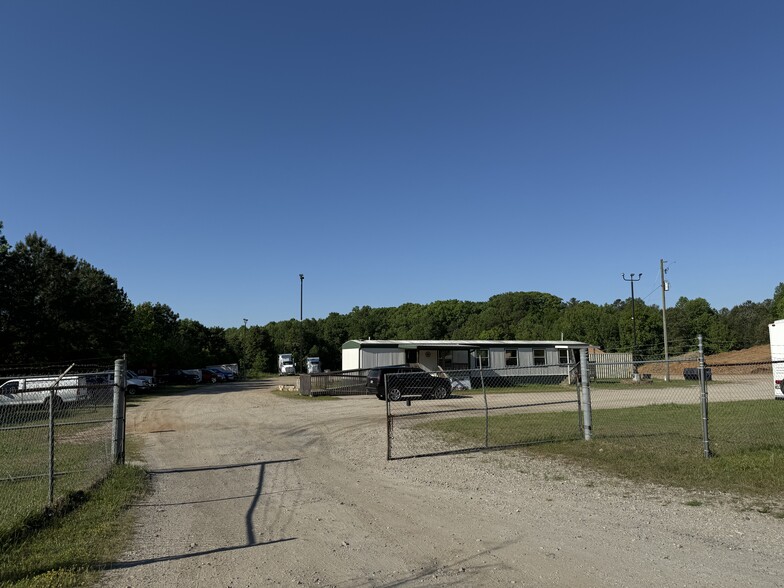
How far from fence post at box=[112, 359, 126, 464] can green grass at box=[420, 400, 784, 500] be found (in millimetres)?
6951

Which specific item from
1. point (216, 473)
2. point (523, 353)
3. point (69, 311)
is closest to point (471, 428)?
point (216, 473)

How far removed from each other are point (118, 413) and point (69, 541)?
4.57 m

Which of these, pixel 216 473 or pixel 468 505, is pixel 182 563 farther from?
pixel 216 473

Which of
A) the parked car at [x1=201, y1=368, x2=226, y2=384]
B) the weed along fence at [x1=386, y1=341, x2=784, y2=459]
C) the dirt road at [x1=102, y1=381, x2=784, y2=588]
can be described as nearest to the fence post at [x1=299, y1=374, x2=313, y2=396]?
the weed along fence at [x1=386, y1=341, x2=784, y2=459]

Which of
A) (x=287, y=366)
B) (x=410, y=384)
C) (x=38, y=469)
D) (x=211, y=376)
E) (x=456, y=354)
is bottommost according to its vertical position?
(x=211, y=376)

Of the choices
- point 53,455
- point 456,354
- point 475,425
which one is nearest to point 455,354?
point 456,354

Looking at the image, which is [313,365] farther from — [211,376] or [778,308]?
[778,308]

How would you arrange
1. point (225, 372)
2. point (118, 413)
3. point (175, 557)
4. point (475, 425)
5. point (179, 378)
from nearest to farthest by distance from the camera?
point (175, 557) < point (118, 413) < point (475, 425) < point (179, 378) < point (225, 372)

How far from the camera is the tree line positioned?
3525 centimetres

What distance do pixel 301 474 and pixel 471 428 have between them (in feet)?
21.2

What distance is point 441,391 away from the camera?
2609cm

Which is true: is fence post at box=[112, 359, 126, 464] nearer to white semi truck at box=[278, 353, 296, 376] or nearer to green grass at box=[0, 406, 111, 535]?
green grass at box=[0, 406, 111, 535]

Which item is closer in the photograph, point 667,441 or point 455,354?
point 667,441

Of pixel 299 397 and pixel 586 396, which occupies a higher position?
pixel 586 396
